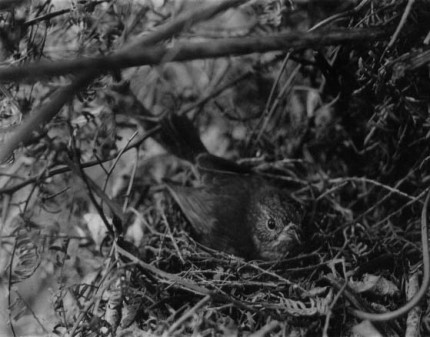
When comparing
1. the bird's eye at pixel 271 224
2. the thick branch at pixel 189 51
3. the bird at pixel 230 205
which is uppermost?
the thick branch at pixel 189 51

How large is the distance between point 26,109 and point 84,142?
384mm

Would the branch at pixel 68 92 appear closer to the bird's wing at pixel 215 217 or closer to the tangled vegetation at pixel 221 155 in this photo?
the tangled vegetation at pixel 221 155

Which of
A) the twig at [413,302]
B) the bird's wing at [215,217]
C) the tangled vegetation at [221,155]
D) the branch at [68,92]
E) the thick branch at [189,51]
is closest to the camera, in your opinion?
the thick branch at [189,51]

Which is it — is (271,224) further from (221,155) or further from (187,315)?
(187,315)

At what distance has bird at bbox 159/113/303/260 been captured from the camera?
3131 mm

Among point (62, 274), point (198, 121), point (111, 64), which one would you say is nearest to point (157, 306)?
point (62, 274)

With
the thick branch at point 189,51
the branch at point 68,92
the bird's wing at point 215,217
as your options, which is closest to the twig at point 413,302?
the thick branch at point 189,51

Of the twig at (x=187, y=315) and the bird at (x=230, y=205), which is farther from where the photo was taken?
the bird at (x=230, y=205)

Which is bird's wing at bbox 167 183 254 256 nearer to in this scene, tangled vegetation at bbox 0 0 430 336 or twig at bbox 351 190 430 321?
tangled vegetation at bbox 0 0 430 336

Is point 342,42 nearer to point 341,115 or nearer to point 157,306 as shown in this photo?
point 341,115

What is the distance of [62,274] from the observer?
2.89 m

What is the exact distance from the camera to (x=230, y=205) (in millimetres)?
3275

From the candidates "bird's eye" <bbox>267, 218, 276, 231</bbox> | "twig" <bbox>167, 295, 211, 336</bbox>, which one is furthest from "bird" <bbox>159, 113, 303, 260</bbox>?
"twig" <bbox>167, 295, 211, 336</bbox>

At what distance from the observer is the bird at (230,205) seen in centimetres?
313
